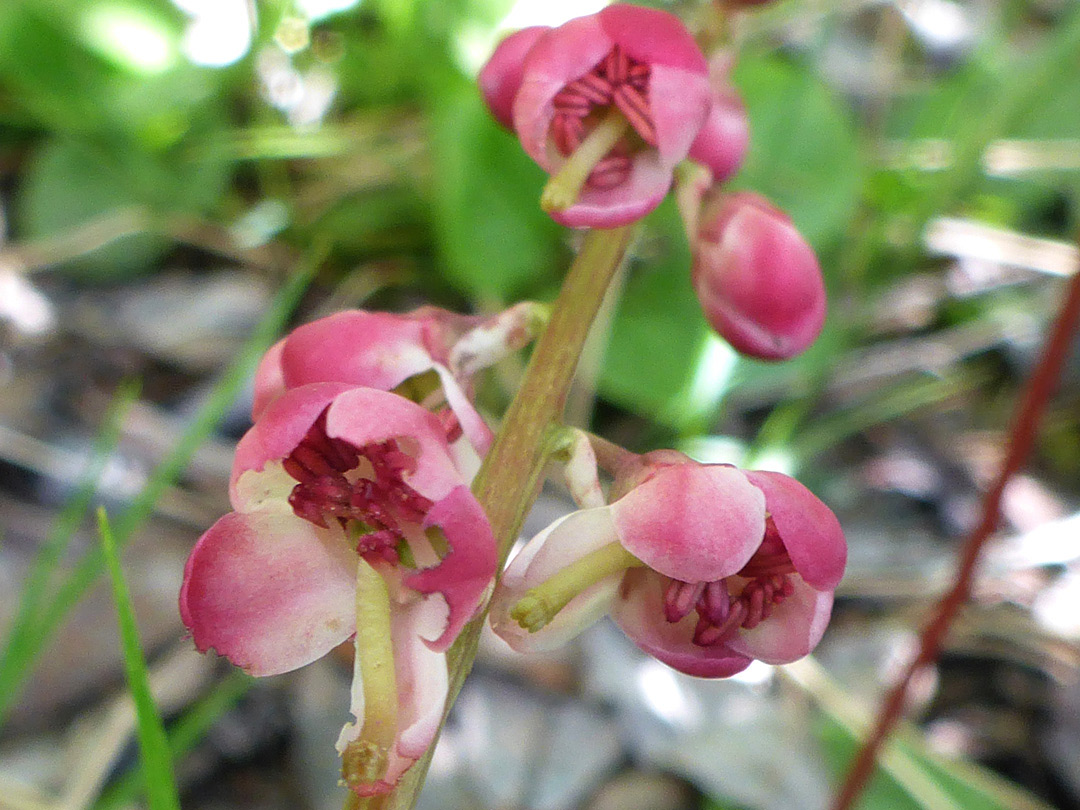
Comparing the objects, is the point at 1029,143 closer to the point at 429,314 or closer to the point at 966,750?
the point at 966,750

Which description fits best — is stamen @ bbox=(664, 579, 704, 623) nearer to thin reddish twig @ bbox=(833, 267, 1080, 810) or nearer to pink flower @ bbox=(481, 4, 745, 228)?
pink flower @ bbox=(481, 4, 745, 228)

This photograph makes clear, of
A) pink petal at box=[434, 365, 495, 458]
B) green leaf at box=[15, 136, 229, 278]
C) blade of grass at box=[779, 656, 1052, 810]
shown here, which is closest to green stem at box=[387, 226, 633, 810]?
pink petal at box=[434, 365, 495, 458]

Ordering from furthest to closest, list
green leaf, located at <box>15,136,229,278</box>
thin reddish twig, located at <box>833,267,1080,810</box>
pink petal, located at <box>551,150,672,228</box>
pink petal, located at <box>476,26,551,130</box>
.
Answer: green leaf, located at <box>15,136,229,278</box> → thin reddish twig, located at <box>833,267,1080,810</box> → pink petal, located at <box>476,26,551,130</box> → pink petal, located at <box>551,150,672,228</box>

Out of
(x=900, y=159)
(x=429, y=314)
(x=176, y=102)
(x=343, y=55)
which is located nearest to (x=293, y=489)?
(x=429, y=314)

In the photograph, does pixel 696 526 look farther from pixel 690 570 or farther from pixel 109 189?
pixel 109 189

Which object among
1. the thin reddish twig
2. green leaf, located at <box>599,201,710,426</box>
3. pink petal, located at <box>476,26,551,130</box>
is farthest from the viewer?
green leaf, located at <box>599,201,710,426</box>

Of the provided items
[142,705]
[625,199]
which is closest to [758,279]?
[625,199]
